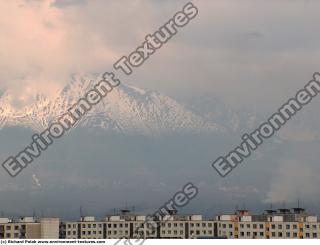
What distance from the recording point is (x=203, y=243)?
66875 millimetres

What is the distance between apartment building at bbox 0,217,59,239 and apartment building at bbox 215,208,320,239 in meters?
29.2

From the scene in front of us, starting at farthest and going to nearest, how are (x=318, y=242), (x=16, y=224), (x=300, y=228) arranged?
(x=16, y=224)
(x=300, y=228)
(x=318, y=242)

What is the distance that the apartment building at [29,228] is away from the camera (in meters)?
147

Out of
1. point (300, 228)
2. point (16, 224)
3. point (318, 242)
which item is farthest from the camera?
point (16, 224)

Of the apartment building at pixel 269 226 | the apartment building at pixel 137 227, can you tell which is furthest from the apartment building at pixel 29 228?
the apartment building at pixel 269 226

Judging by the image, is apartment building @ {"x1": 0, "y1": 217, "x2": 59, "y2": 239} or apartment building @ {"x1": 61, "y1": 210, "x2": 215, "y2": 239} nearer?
apartment building @ {"x1": 0, "y1": 217, "x2": 59, "y2": 239}

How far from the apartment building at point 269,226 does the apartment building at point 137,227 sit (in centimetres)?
320

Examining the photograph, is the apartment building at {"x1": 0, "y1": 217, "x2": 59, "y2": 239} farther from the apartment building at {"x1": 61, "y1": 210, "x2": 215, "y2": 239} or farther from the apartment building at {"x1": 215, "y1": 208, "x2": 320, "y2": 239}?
the apartment building at {"x1": 215, "y1": 208, "x2": 320, "y2": 239}

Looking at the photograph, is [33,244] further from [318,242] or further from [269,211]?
[269,211]

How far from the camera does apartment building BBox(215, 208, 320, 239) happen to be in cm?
14588

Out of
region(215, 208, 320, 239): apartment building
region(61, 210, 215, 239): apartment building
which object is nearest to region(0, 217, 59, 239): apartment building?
region(61, 210, 215, 239): apartment building

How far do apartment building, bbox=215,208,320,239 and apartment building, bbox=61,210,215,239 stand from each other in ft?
10.5

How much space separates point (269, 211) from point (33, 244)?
96543mm

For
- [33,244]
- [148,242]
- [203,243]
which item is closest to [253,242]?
[203,243]
